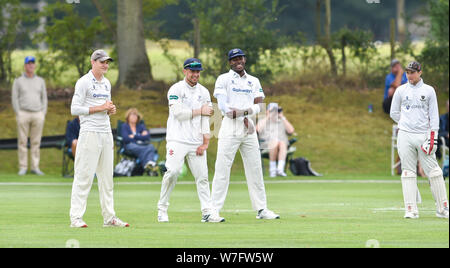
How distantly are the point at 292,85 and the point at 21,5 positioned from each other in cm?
892

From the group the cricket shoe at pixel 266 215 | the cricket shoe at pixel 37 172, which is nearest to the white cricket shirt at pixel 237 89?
the cricket shoe at pixel 266 215

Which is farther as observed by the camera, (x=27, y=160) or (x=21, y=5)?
(x=21, y=5)

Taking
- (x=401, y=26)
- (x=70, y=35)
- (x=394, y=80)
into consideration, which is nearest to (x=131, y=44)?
(x=70, y=35)

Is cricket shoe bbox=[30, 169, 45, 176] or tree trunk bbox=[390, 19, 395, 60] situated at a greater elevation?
tree trunk bbox=[390, 19, 395, 60]

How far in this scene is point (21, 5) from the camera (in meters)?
31.1

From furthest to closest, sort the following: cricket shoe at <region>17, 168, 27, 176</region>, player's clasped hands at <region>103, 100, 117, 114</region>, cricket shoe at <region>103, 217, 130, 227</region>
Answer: cricket shoe at <region>17, 168, 27, 176</region>
cricket shoe at <region>103, 217, 130, 227</region>
player's clasped hands at <region>103, 100, 117, 114</region>

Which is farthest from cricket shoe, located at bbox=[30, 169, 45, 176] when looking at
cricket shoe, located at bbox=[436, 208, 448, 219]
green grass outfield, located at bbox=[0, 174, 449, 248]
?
cricket shoe, located at bbox=[436, 208, 448, 219]

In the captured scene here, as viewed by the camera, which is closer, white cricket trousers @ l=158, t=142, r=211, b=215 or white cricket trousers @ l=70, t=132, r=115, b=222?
white cricket trousers @ l=70, t=132, r=115, b=222

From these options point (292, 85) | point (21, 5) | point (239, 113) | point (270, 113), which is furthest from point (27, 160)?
point (239, 113)

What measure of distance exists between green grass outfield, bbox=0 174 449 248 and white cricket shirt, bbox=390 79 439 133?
3.90 feet

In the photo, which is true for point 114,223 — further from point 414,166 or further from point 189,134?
point 414,166

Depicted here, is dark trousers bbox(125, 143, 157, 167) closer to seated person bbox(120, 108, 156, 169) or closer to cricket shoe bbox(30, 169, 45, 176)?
seated person bbox(120, 108, 156, 169)

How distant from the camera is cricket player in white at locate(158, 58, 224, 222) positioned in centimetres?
1213
